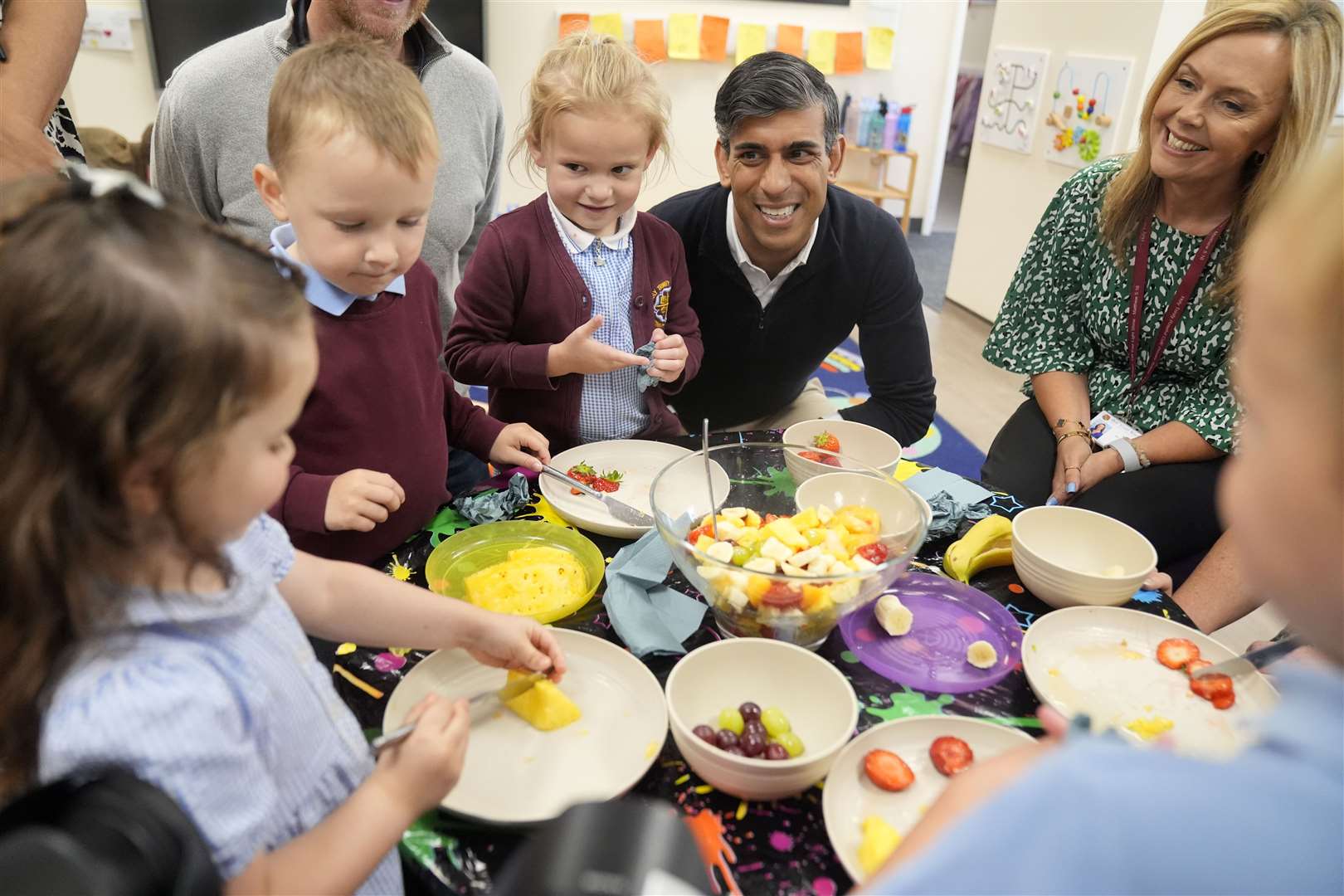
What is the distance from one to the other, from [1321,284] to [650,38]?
5.02 metres

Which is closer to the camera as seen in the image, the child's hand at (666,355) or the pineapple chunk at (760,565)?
the pineapple chunk at (760,565)

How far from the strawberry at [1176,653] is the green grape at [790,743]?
0.52m

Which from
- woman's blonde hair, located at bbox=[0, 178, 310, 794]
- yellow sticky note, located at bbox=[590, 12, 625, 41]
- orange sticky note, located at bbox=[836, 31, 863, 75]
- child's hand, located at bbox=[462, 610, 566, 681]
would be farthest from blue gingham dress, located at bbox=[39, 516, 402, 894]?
orange sticky note, located at bbox=[836, 31, 863, 75]

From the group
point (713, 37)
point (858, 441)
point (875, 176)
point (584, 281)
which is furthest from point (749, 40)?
point (858, 441)

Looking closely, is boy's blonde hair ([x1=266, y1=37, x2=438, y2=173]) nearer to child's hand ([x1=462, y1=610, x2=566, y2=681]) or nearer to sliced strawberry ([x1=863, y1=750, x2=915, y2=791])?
child's hand ([x1=462, y1=610, x2=566, y2=681])

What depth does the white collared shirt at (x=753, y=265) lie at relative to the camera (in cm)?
206

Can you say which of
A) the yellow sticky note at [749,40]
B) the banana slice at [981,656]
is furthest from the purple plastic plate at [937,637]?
the yellow sticky note at [749,40]

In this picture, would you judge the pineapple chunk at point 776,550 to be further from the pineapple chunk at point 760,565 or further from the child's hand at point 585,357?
the child's hand at point 585,357

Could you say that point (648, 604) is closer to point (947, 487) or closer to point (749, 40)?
point (947, 487)

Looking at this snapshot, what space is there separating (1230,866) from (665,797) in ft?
1.70

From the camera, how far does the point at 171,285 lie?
0.61 meters

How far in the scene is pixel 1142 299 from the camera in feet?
6.78

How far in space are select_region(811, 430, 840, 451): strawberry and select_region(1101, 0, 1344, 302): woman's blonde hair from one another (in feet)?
3.52

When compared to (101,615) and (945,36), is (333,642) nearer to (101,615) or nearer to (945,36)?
(101,615)
